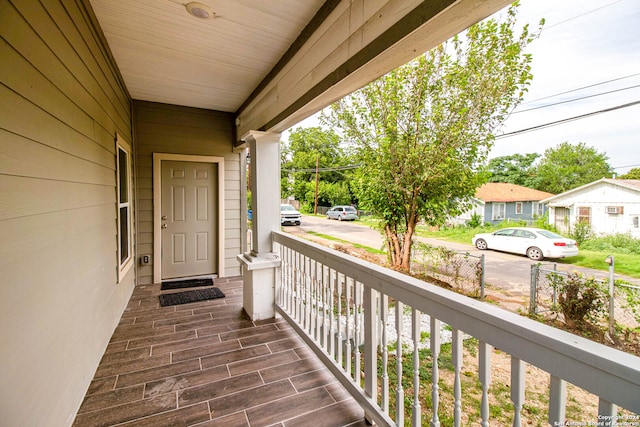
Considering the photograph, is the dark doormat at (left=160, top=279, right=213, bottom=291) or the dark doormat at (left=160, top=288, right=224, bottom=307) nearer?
the dark doormat at (left=160, top=288, right=224, bottom=307)

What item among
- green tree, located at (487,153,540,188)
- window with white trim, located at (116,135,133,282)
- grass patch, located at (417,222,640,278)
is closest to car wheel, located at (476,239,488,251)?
green tree, located at (487,153,540,188)

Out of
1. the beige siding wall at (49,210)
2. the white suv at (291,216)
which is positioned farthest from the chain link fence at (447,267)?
the beige siding wall at (49,210)

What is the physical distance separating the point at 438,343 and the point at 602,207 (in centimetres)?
82

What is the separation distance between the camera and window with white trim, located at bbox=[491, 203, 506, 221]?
1705mm

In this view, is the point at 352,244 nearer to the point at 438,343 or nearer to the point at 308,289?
the point at 308,289

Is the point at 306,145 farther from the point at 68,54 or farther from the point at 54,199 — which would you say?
the point at 54,199

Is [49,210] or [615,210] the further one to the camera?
[49,210]

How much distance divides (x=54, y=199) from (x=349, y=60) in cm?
171

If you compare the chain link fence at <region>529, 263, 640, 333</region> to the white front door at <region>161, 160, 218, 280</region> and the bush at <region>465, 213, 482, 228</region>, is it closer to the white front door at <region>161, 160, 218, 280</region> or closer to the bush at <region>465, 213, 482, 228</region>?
the bush at <region>465, 213, 482, 228</region>

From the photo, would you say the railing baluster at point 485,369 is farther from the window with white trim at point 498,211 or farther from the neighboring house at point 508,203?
the window with white trim at point 498,211

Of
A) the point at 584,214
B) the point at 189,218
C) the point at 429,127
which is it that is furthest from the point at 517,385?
the point at 189,218

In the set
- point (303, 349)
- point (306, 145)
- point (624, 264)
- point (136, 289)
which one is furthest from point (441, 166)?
point (136, 289)

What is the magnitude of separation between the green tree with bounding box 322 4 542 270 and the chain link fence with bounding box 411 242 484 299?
15cm

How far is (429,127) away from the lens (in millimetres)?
3457
